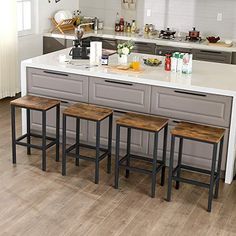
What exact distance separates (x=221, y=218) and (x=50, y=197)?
4.98 ft

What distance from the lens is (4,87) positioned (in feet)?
23.2

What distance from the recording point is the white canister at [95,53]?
212 inches

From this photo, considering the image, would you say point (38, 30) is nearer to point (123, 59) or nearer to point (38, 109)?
point (123, 59)

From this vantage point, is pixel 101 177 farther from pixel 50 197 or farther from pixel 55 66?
pixel 55 66

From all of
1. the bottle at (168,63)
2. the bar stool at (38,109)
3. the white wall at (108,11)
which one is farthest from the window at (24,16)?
the bottle at (168,63)

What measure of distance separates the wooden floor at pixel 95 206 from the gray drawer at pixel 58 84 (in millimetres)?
Answer: 781

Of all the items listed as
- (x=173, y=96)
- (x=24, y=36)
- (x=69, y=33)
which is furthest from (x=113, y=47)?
(x=173, y=96)

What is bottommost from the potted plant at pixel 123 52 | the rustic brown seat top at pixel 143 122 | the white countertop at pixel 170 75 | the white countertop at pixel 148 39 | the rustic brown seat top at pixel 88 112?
the rustic brown seat top at pixel 143 122

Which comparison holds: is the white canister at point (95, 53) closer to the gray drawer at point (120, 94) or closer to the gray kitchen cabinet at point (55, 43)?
the gray drawer at point (120, 94)

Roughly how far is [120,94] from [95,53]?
656 mm

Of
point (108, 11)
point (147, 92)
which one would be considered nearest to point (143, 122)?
point (147, 92)

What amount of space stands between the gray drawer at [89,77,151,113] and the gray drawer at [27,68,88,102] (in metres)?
0.11

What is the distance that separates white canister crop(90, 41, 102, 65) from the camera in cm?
538

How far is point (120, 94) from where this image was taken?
506 cm
